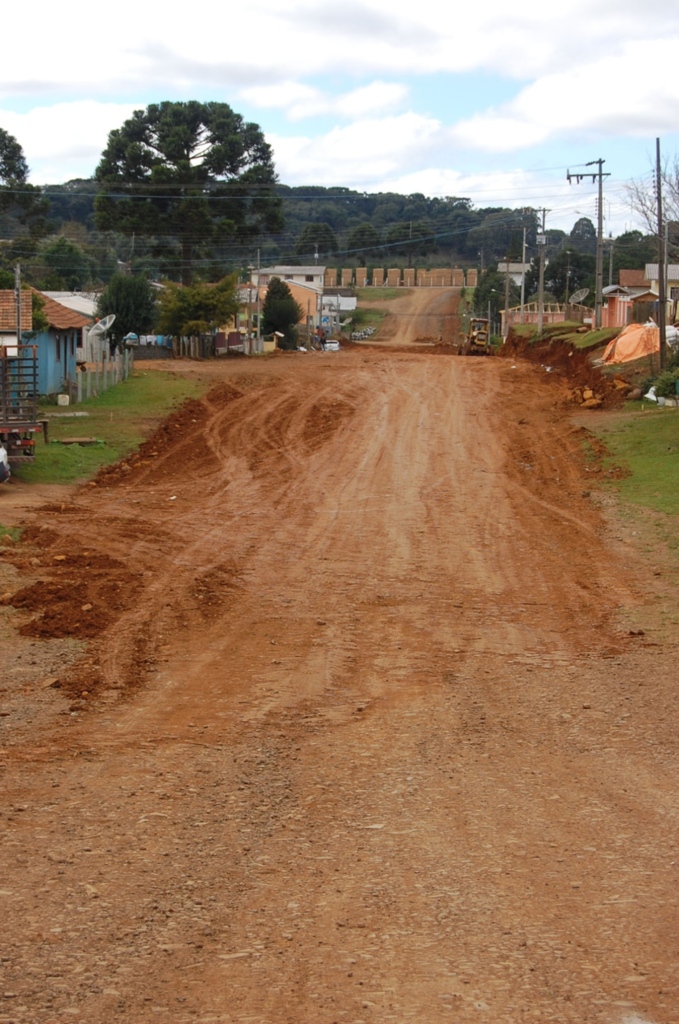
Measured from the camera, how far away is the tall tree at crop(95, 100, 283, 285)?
7769cm

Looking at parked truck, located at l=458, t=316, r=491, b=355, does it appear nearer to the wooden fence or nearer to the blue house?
the wooden fence

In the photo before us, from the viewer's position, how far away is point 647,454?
25.0m

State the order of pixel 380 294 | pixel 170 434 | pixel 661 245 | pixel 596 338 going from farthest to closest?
pixel 380 294
pixel 596 338
pixel 661 245
pixel 170 434

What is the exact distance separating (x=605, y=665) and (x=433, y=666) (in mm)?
1617

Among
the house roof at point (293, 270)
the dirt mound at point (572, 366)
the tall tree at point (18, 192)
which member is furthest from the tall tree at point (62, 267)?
the dirt mound at point (572, 366)

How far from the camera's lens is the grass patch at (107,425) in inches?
928

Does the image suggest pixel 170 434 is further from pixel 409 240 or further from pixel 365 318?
pixel 409 240

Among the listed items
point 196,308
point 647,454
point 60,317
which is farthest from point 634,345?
point 196,308

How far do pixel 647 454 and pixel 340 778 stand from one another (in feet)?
62.3

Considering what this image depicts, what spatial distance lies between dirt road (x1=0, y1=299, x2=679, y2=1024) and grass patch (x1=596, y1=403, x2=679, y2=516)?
3.05 meters

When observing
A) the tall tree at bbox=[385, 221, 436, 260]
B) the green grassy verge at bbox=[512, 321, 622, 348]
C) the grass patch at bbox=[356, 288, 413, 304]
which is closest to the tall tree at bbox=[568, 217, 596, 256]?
the tall tree at bbox=[385, 221, 436, 260]

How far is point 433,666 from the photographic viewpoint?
1055 centimetres

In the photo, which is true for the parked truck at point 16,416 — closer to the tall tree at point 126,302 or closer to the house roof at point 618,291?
the tall tree at point 126,302

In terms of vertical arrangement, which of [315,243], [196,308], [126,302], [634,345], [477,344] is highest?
[315,243]
